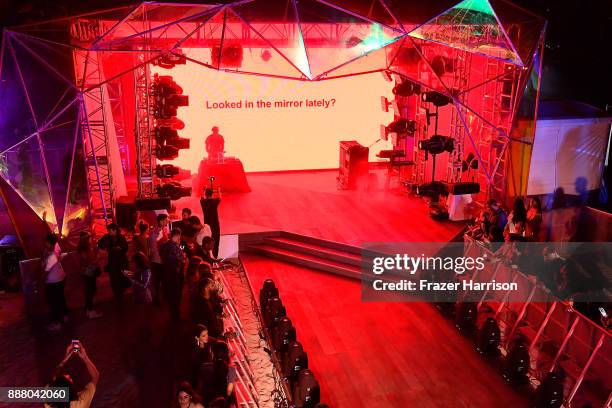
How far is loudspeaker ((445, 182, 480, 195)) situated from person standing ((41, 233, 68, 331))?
20.7 ft

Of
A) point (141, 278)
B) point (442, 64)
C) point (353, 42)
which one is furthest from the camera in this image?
point (442, 64)

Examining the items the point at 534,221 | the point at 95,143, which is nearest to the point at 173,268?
the point at 95,143

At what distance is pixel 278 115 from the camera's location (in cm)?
1306

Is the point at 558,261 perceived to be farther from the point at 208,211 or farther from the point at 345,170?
the point at 345,170

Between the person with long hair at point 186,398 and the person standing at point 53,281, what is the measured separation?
2.78m

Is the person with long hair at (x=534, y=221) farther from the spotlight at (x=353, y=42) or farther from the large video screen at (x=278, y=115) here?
the large video screen at (x=278, y=115)

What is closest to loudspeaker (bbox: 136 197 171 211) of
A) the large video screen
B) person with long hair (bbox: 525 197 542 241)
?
the large video screen

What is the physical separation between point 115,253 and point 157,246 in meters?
0.48

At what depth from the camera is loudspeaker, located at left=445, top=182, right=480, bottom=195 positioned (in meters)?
10.1

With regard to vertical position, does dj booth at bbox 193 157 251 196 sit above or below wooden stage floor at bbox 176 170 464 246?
above

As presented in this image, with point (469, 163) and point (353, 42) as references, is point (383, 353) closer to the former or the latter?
point (353, 42)

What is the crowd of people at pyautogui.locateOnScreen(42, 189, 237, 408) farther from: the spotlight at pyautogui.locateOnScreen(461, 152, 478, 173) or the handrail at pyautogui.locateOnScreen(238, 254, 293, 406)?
the spotlight at pyautogui.locateOnScreen(461, 152, 478, 173)

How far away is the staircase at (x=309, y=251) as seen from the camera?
8969 mm

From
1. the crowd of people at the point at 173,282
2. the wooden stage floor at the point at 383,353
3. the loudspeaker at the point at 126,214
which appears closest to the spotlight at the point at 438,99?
the wooden stage floor at the point at 383,353
